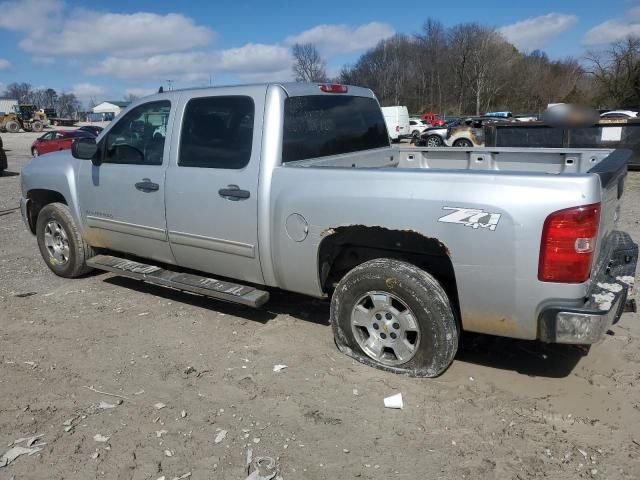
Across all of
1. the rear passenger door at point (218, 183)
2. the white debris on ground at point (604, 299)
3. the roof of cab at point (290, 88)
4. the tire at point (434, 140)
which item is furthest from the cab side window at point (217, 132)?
the tire at point (434, 140)

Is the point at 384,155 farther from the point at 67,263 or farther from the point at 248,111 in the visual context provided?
the point at 67,263

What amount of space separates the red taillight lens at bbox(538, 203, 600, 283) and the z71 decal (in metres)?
0.27

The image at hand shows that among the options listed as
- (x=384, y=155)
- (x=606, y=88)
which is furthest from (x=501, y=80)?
(x=384, y=155)

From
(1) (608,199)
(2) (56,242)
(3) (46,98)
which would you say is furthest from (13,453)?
(3) (46,98)

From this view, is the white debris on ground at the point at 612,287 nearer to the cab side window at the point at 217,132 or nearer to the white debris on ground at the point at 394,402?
the white debris on ground at the point at 394,402

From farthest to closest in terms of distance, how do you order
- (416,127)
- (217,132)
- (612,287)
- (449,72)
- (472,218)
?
1. (449,72)
2. (416,127)
3. (217,132)
4. (612,287)
5. (472,218)

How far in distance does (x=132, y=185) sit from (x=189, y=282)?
1026 mm

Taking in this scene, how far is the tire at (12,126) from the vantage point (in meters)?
52.9

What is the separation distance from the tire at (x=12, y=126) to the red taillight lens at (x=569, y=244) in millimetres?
60056

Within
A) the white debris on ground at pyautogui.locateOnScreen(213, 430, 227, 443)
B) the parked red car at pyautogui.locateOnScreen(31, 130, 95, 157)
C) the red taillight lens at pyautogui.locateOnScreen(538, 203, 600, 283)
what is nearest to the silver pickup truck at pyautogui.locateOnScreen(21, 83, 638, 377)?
the red taillight lens at pyautogui.locateOnScreen(538, 203, 600, 283)

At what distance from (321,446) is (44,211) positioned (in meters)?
4.30

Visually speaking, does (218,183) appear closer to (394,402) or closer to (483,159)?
(394,402)

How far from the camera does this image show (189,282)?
14.9 ft

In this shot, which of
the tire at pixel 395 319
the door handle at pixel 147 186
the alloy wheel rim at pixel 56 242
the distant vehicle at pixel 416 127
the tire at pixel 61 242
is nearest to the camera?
the tire at pixel 395 319
